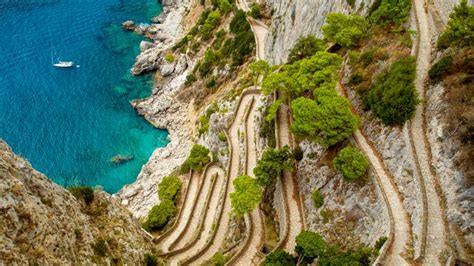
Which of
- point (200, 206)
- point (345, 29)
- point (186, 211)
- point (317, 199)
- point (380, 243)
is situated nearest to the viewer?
point (380, 243)

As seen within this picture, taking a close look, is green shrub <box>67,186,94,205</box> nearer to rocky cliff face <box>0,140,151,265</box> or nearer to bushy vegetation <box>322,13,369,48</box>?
rocky cliff face <box>0,140,151,265</box>

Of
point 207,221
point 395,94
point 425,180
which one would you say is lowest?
point 207,221

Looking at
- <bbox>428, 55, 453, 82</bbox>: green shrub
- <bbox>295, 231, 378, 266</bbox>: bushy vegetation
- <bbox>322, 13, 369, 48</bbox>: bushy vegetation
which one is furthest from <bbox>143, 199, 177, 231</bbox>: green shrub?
<bbox>428, 55, 453, 82</bbox>: green shrub

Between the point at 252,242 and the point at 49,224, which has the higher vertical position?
the point at 49,224

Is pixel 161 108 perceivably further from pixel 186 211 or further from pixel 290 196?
pixel 290 196

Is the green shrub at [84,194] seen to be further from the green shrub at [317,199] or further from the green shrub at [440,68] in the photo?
the green shrub at [440,68]

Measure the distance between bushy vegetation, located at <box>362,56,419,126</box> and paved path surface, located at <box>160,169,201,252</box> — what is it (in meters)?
27.5

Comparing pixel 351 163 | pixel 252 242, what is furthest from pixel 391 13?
pixel 252 242

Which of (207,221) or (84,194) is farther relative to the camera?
(207,221)

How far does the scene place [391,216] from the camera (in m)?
36.0

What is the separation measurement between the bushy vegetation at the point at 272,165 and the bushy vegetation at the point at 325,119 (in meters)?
3.20

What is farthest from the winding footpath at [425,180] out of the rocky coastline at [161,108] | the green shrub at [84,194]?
the rocky coastline at [161,108]

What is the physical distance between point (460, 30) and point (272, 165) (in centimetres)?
2374

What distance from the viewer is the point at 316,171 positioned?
45406 mm
